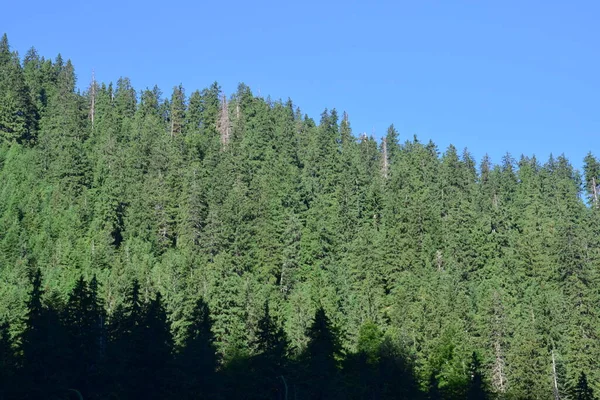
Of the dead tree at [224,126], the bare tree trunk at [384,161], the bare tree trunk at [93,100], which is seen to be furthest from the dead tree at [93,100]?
the bare tree trunk at [384,161]

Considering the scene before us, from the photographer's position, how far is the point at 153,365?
5209 centimetres

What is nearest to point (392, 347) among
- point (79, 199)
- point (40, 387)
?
point (40, 387)

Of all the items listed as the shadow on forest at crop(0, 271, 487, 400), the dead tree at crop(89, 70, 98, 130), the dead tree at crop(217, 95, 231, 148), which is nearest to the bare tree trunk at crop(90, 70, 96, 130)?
the dead tree at crop(89, 70, 98, 130)

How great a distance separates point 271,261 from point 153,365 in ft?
136

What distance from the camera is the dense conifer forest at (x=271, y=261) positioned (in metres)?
56.2

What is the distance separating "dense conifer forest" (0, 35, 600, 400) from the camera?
56.2 metres

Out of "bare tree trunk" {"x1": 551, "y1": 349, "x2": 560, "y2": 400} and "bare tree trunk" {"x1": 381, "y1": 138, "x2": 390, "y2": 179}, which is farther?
"bare tree trunk" {"x1": 381, "y1": 138, "x2": 390, "y2": 179}

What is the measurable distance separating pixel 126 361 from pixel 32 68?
115 metres

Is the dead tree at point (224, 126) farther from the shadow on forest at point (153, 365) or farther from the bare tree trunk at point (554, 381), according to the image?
the bare tree trunk at point (554, 381)

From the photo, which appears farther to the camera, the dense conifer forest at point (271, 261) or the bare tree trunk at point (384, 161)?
the bare tree trunk at point (384, 161)

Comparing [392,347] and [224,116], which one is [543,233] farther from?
[224,116]

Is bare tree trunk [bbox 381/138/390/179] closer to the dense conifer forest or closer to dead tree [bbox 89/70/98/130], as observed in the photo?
the dense conifer forest

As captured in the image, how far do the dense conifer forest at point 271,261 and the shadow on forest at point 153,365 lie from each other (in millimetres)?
166

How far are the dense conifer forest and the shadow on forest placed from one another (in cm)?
17
